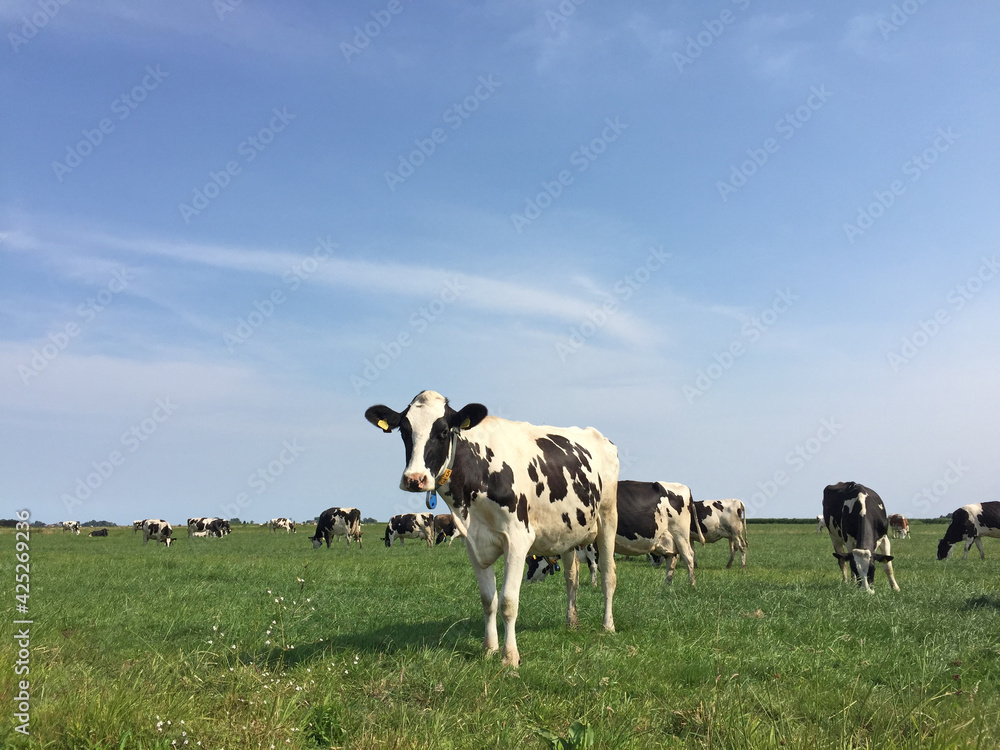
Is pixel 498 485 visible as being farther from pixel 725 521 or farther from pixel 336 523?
pixel 336 523

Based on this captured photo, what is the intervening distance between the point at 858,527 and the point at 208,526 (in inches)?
2191

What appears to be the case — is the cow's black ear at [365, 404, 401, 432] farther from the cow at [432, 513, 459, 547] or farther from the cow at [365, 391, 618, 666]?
the cow at [432, 513, 459, 547]

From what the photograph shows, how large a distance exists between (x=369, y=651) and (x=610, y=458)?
16.2 ft

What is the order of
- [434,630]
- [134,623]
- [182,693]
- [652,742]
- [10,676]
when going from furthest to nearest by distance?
[134,623]
[434,630]
[10,676]
[182,693]
[652,742]

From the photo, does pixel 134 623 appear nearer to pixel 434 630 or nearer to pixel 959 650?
pixel 434 630

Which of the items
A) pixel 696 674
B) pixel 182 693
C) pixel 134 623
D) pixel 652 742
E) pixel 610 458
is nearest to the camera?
pixel 652 742

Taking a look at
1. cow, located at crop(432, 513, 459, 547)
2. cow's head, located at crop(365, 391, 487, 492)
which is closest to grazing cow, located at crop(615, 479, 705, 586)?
cow's head, located at crop(365, 391, 487, 492)

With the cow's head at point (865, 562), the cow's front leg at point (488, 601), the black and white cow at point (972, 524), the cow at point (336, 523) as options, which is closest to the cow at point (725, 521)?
the cow's head at point (865, 562)

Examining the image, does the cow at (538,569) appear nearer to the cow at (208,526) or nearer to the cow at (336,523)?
the cow at (336,523)

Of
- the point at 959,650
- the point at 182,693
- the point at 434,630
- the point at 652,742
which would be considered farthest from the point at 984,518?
the point at 182,693

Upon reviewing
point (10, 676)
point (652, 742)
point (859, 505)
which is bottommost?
point (652, 742)

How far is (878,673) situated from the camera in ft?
24.9

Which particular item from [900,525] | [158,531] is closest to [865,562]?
[900,525]

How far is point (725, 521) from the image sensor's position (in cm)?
2558
